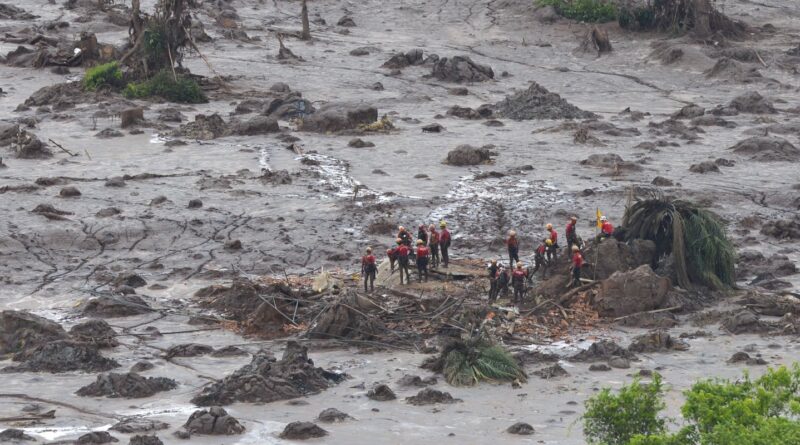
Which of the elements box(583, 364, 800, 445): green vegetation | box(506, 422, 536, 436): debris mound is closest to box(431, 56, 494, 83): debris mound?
box(506, 422, 536, 436): debris mound

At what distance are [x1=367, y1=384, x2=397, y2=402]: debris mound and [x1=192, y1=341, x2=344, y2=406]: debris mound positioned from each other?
715 millimetres

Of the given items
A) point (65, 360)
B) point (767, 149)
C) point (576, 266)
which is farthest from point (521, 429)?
point (767, 149)

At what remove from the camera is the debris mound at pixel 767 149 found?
2925cm

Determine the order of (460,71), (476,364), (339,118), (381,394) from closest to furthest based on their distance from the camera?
(381,394) < (476,364) < (339,118) < (460,71)

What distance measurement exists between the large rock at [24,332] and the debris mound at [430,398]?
200 inches

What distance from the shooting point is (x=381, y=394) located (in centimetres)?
1562

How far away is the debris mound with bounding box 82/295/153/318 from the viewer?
774 inches

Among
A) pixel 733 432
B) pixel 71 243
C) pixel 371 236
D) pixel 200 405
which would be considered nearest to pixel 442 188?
pixel 371 236

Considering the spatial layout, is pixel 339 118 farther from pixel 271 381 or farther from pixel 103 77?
pixel 271 381

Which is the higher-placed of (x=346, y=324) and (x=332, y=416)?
(x=332, y=416)

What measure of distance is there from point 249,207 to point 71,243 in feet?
11.6

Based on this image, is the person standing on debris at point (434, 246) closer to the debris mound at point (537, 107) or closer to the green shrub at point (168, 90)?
the debris mound at point (537, 107)

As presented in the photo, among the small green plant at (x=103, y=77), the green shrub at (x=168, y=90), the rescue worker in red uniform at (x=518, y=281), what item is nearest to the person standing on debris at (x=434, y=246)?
the rescue worker in red uniform at (x=518, y=281)

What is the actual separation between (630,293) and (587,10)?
101ft
